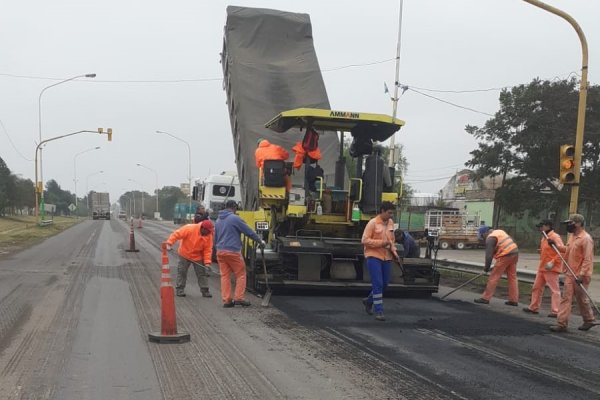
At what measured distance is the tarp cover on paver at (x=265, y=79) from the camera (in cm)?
1212

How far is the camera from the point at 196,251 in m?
10.1

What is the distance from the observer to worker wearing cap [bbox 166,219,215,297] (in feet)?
32.8

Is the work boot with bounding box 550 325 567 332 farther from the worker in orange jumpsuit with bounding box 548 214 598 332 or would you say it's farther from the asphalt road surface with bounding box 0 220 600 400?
the asphalt road surface with bounding box 0 220 600 400

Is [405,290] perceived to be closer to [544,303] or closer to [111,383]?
[544,303]

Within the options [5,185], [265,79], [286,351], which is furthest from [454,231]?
[5,185]

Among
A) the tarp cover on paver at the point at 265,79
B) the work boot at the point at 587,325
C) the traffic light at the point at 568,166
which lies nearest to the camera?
the work boot at the point at 587,325

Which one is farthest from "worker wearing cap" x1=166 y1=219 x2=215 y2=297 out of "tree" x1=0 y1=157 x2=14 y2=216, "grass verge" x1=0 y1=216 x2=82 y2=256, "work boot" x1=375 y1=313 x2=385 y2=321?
"tree" x1=0 y1=157 x2=14 y2=216

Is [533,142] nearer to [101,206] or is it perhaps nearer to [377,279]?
[377,279]

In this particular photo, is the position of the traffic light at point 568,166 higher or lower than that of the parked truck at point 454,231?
higher

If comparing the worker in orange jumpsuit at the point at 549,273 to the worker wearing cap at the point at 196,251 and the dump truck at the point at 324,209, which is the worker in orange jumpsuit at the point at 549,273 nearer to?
the dump truck at the point at 324,209

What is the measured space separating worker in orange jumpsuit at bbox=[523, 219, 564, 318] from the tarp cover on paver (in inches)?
168

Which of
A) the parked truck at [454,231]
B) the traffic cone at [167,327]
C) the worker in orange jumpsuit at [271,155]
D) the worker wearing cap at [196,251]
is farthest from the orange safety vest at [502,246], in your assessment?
the parked truck at [454,231]

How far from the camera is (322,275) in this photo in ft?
33.2

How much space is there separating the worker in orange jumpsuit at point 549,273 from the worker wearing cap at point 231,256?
4.50 meters
